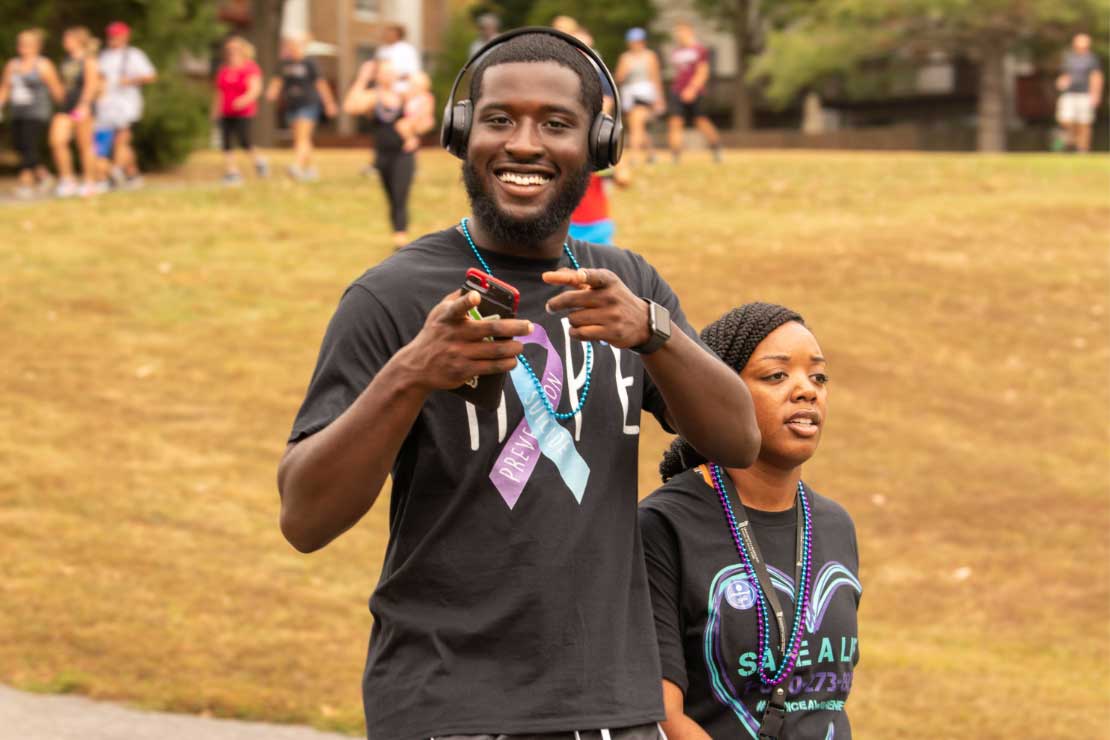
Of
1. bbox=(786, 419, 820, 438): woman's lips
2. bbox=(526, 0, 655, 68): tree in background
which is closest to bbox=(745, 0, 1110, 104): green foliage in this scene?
bbox=(526, 0, 655, 68): tree in background

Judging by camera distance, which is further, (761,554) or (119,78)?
(119,78)

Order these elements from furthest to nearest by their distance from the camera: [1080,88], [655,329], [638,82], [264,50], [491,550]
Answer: [264,50], [1080,88], [638,82], [491,550], [655,329]

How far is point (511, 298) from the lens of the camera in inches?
92.4

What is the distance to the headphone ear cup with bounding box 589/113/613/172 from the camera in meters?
2.78

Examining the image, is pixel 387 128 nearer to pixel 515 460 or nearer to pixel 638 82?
pixel 638 82

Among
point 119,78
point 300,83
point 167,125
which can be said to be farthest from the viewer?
point 167,125

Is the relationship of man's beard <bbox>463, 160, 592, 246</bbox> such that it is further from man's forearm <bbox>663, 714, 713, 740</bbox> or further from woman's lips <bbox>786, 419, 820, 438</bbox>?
man's forearm <bbox>663, 714, 713, 740</bbox>

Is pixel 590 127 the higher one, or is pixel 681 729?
pixel 590 127

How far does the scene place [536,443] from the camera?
262cm

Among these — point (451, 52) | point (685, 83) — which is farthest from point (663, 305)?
point (451, 52)

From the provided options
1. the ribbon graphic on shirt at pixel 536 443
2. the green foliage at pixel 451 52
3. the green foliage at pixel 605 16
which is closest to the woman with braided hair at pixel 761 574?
the ribbon graphic on shirt at pixel 536 443

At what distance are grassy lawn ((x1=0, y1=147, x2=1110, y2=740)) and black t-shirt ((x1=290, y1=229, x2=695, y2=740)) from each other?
3.68 meters

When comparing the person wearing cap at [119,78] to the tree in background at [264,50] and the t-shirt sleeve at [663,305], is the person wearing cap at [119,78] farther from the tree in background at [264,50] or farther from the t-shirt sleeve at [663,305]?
the tree in background at [264,50]

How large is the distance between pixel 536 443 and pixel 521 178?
466 millimetres
